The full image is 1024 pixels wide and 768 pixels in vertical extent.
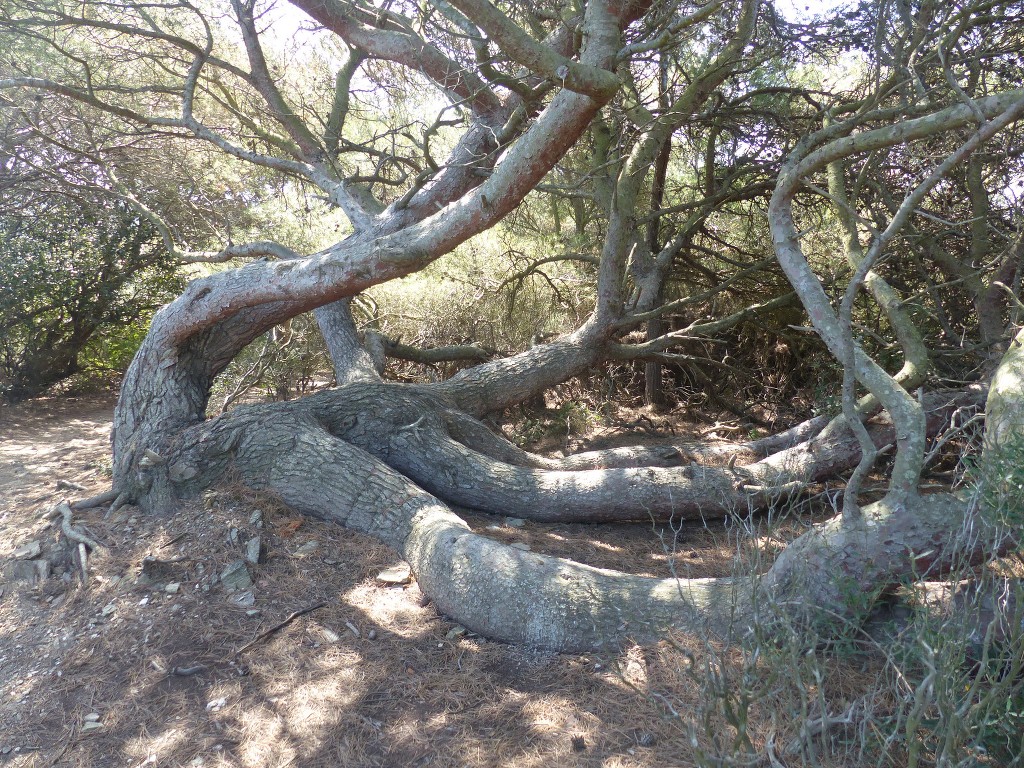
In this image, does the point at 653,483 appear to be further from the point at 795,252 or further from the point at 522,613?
the point at 795,252

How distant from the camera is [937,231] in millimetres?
5805

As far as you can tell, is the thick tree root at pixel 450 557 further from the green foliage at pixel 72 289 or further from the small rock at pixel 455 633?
the green foliage at pixel 72 289

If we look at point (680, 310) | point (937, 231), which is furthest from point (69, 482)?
point (937, 231)

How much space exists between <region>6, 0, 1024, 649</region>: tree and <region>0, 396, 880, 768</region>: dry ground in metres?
0.23

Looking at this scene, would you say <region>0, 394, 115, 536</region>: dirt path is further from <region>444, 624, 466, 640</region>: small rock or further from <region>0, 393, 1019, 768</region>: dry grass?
<region>444, 624, 466, 640</region>: small rock

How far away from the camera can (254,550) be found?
368cm

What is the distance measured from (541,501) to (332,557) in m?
1.48

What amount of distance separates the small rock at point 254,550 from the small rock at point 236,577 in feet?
0.19

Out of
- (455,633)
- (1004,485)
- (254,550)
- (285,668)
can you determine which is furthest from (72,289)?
(1004,485)

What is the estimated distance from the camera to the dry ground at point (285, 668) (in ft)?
8.13

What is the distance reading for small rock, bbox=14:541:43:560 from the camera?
3.83 metres

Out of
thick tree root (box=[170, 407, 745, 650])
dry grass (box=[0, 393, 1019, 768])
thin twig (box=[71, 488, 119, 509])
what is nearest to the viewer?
dry grass (box=[0, 393, 1019, 768])

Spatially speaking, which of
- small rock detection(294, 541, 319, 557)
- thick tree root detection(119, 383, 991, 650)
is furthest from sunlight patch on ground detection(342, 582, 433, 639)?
small rock detection(294, 541, 319, 557)

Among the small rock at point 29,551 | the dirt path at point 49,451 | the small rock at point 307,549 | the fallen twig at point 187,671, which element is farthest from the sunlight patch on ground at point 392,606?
the dirt path at point 49,451
